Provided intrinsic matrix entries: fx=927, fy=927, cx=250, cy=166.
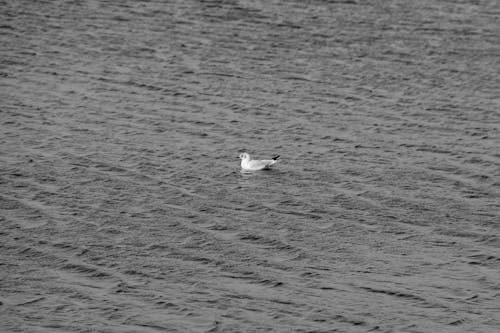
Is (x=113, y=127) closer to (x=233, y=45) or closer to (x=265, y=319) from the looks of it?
Result: (x=233, y=45)

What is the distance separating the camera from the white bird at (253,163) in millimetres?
29609

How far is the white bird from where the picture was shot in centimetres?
2961

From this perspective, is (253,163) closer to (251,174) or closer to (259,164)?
(259,164)

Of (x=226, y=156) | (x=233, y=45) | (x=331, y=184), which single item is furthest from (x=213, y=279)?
(x=233, y=45)

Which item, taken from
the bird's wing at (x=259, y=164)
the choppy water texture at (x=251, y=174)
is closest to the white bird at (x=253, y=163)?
the bird's wing at (x=259, y=164)

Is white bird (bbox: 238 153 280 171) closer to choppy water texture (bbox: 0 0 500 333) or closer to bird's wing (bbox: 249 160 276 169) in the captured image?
bird's wing (bbox: 249 160 276 169)

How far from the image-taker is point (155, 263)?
76.5 ft

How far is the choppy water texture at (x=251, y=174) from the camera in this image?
2153 cm

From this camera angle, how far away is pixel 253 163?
97.1 ft

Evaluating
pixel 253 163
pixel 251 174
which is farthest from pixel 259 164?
pixel 251 174

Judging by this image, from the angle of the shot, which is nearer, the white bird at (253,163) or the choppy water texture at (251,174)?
the choppy water texture at (251,174)

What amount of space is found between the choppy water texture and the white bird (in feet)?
1.08

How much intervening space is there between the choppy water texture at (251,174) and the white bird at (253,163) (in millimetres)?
329

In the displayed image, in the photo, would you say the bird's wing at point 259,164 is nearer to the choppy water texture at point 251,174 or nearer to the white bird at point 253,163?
the white bird at point 253,163
